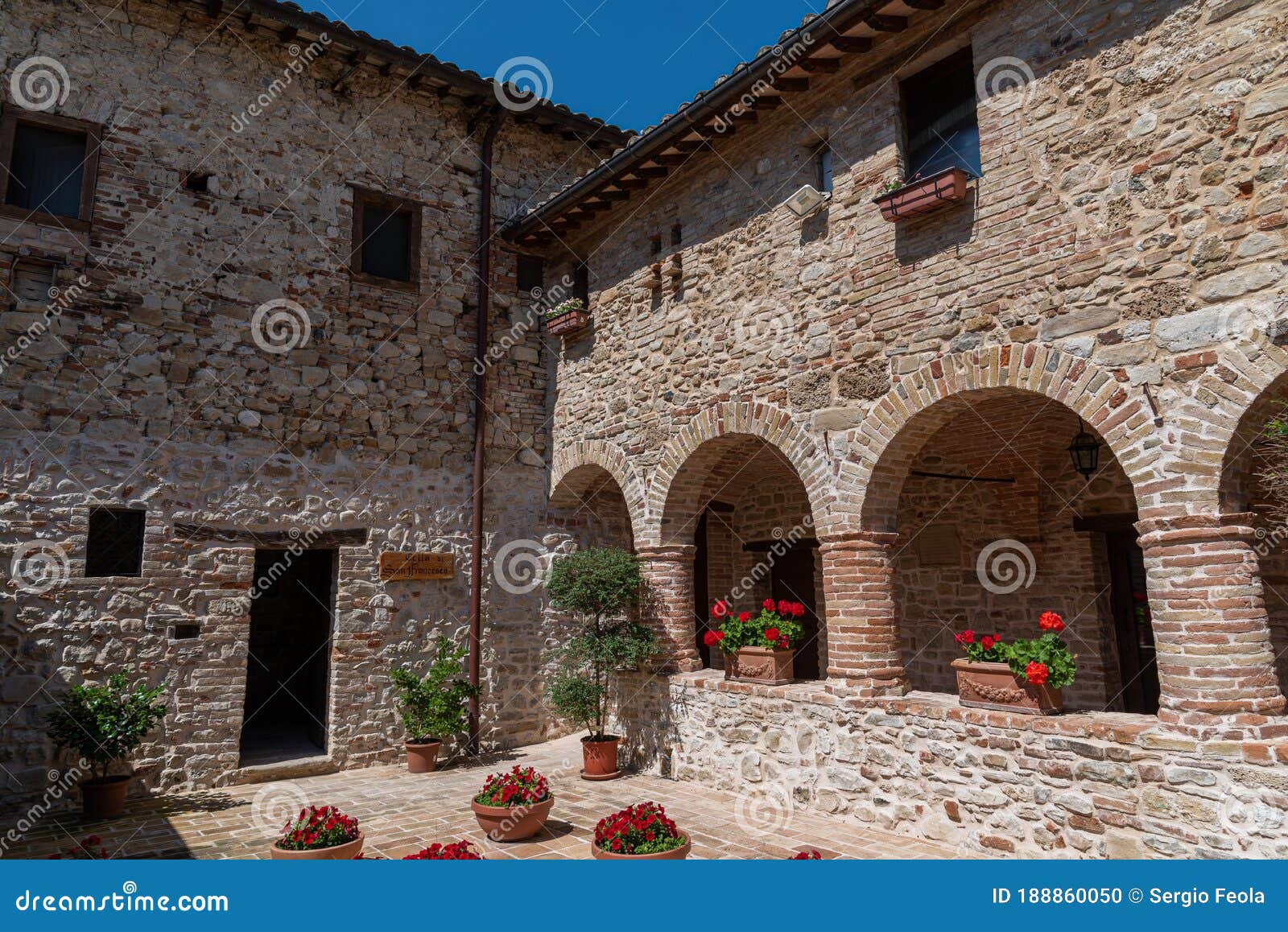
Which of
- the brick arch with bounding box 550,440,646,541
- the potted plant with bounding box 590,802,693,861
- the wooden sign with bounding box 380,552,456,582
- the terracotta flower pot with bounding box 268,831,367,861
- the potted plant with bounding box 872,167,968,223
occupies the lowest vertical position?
the terracotta flower pot with bounding box 268,831,367,861

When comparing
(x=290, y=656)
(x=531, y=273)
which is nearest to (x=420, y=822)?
(x=290, y=656)

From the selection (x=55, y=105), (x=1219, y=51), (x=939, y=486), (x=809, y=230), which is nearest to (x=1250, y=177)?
(x=1219, y=51)

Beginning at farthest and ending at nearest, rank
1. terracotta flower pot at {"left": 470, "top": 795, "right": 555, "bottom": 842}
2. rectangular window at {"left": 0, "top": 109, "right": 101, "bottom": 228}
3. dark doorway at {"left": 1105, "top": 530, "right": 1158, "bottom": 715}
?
dark doorway at {"left": 1105, "top": 530, "right": 1158, "bottom": 715}
rectangular window at {"left": 0, "top": 109, "right": 101, "bottom": 228}
terracotta flower pot at {"left": 470, "top": 795, "right": 555, "bottom": 842}

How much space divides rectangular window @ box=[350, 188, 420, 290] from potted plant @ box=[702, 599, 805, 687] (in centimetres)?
567

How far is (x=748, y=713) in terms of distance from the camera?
755 cm

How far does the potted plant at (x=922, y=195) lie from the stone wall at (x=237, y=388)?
547cm

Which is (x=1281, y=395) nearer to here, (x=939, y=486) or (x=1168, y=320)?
(x=1168, y=320)

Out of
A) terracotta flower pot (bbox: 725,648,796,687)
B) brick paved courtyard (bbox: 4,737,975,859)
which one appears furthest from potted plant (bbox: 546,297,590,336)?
brick paved courtyard (bbox: 4,737,975,859)

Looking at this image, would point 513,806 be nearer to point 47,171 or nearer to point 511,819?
point 511,819

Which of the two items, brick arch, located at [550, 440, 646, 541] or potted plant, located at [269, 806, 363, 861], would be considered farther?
brick arch, located at [550, 440, 646, 541]

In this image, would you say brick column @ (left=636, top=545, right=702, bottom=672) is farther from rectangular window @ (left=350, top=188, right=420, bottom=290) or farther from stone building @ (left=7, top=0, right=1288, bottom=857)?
rectangular window @ (left=350, top=188, right=420, bottom=290)

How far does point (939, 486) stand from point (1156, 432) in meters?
4.24

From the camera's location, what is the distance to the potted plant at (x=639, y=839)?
4.92 metres

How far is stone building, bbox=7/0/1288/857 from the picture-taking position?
5090 millimetres
